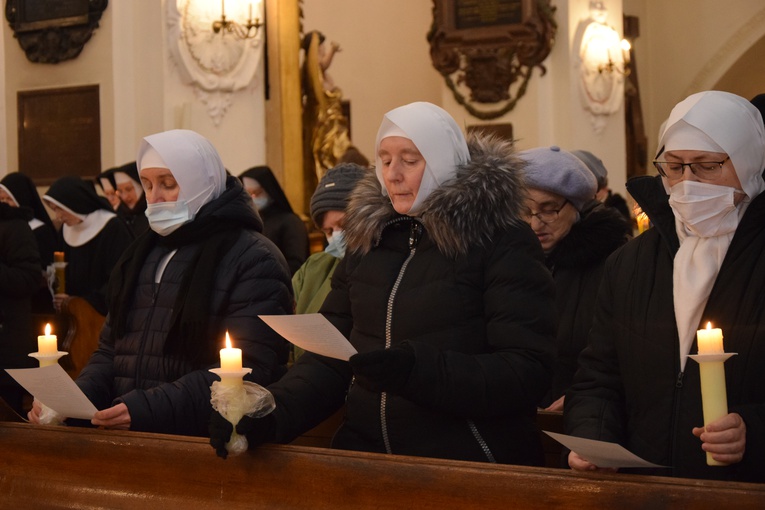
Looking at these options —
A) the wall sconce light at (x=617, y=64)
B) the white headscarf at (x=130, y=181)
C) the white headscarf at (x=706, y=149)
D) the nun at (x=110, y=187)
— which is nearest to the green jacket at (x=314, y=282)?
the white headscarf at (x=706, y=149)

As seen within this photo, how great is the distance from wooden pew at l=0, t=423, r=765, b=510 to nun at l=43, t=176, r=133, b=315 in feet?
11.9

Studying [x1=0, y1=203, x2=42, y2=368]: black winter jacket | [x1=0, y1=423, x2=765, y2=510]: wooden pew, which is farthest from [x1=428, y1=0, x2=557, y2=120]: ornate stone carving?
[x1=0, y1=423, x2=765, y2=510]: wooden pew

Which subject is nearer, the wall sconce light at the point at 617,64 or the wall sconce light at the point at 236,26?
the wall sconce light at the point at 236,26

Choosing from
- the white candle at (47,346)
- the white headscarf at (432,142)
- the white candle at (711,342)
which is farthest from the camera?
the white candle at (47,346)

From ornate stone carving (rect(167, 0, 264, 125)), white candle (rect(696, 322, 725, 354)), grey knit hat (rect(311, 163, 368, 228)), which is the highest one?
ornate stone carving (rect(167, 0, 264, 125))

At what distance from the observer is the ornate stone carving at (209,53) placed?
9367 millimetres

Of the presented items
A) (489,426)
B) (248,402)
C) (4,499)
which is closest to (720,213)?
(489,426)

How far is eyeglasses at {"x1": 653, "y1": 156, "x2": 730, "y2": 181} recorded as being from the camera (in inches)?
114

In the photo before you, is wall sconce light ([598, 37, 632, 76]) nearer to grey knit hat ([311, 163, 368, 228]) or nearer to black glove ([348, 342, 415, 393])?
grey knit hat ([311, 163, 368, 228])

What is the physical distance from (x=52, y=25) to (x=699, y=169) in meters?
7.56

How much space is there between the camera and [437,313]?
308 cm

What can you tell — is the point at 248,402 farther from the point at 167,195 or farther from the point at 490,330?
the point at 167,195

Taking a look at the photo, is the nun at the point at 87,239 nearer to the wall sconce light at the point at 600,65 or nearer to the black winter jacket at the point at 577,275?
the black winter jacket at the point at 577,275

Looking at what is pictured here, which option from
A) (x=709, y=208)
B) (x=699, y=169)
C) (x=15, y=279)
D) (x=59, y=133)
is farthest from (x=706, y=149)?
(x=59, y=133)
